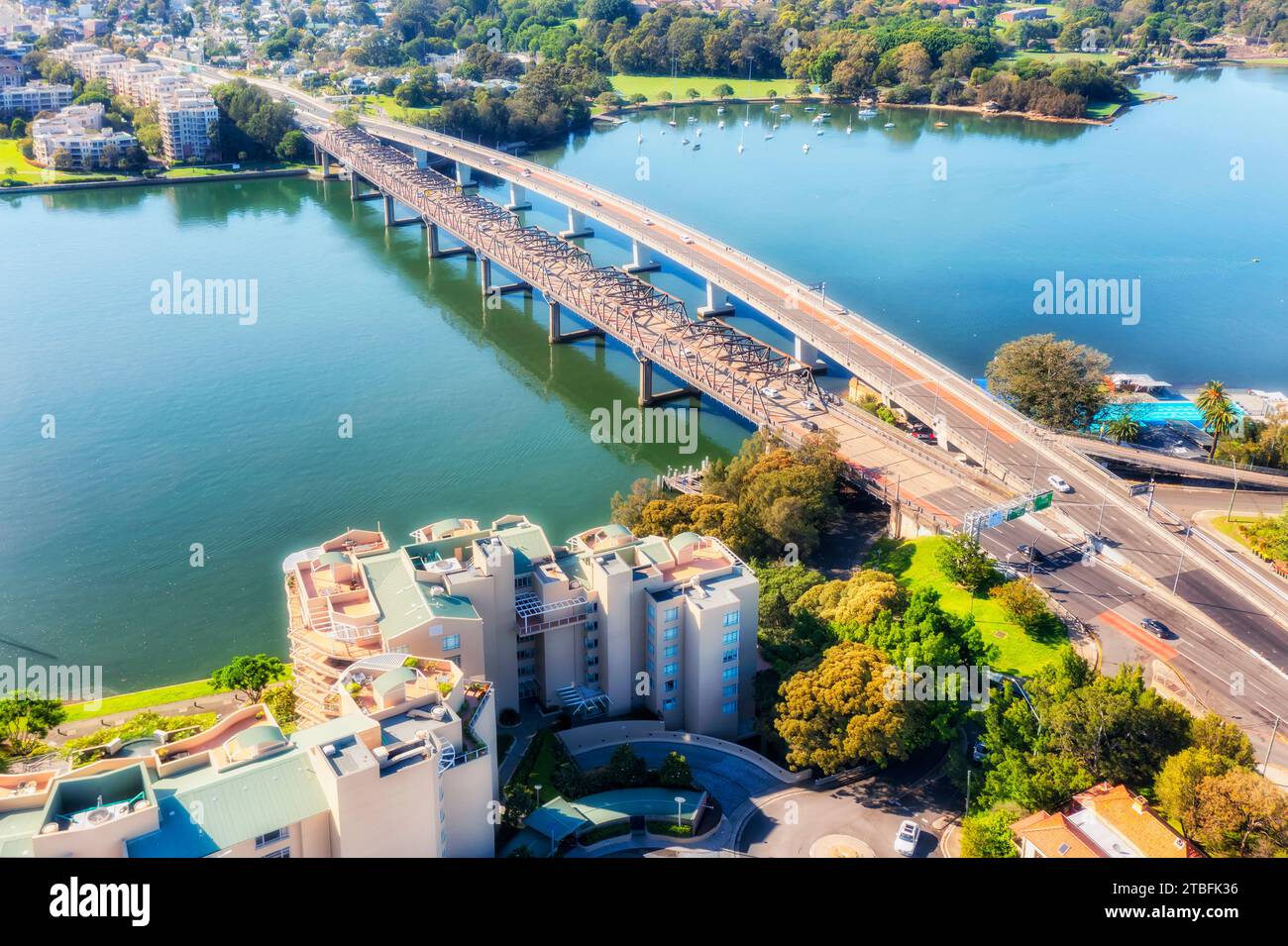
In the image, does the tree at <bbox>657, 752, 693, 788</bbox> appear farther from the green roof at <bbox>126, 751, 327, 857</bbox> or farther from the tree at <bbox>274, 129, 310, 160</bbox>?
the tree at <bbox>274, 129, 310, 160</bbox>

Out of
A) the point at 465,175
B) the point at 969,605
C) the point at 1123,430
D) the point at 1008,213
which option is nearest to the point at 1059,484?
the point at 1123,430

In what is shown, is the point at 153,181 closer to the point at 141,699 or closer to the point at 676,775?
the point at 141,699

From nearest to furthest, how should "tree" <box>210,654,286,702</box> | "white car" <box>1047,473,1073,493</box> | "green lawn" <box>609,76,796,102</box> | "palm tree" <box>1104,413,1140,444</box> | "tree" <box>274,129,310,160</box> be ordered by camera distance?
"tree" <box>210,654,286,702</box>, "white car" <box>1047,473,1073,493</box>, "palm tree" <box>1104,413,1140,444</box>, "tree" <box>274,129,310,160</box>, "green lawn" <box>609,76,796,102</box>

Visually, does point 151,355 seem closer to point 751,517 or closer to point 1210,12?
point 751,517

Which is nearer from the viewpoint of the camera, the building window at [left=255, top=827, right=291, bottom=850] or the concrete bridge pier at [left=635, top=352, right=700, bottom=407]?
the building window at [left=255, top=827, right=291, bottom=850]

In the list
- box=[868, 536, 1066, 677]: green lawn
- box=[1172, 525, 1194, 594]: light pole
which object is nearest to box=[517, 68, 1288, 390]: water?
box=[1172, 525, 1194, 594]: light pole

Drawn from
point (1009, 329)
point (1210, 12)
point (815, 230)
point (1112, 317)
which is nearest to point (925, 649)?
point (1009, 329)

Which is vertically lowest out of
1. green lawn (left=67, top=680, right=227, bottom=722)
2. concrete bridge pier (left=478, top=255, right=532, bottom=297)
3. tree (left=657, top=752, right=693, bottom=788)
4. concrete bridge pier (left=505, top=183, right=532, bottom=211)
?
green lawn (left=67, top=680, right=227, bottom=722)
